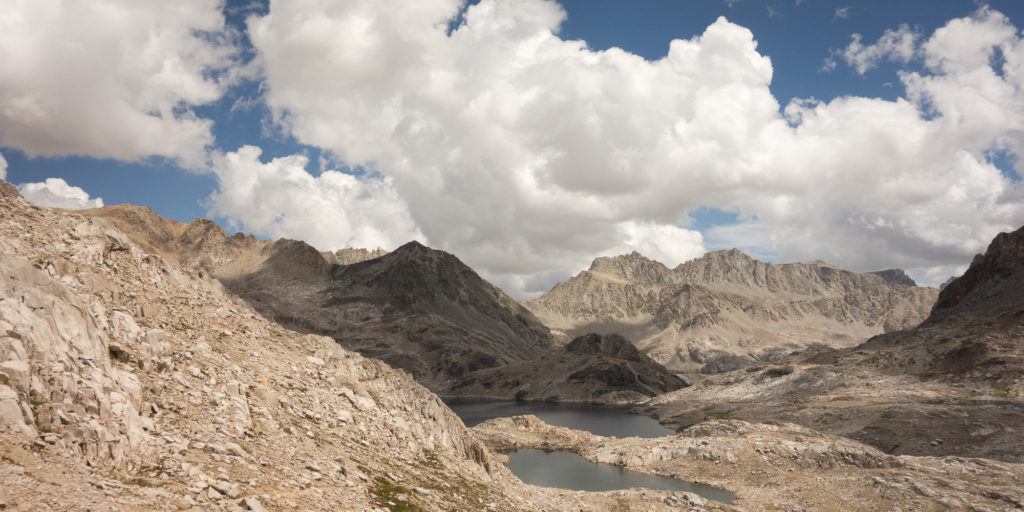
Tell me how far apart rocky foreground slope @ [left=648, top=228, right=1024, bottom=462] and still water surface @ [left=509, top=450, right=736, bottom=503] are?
40330 mm

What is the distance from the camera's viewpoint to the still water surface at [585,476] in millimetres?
79438

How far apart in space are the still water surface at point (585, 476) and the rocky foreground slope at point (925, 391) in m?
40.3

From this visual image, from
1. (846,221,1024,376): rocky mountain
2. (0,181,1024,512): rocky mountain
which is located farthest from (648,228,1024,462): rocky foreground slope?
(0,181,1024,512): rocky mountain

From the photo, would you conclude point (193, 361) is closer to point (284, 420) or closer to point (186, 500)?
point (284, 420)

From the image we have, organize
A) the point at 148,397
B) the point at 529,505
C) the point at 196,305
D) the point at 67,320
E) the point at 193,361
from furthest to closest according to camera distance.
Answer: the point at 529,505, the point at 196,305, the point at 193,361, the point at 148,397, the point at 67,320

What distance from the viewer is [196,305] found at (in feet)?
116

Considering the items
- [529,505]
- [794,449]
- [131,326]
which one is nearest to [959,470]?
[794,449]

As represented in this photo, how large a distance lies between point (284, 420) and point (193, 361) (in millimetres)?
5761

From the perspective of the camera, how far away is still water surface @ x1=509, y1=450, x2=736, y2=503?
7944 centimetres

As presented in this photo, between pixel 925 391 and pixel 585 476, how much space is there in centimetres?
9532

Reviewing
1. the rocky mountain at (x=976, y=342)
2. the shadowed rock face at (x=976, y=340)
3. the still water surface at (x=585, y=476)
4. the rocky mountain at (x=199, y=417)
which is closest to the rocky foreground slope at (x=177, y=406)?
the rocky mountain at (x=199, y=417)

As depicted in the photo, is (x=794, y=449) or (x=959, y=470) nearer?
(x=959, y=470)

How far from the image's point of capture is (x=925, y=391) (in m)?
126

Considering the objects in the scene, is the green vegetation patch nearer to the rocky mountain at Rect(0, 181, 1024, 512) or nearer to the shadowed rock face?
the rocky mountain at Rect(0, 181, 1024, 512)
